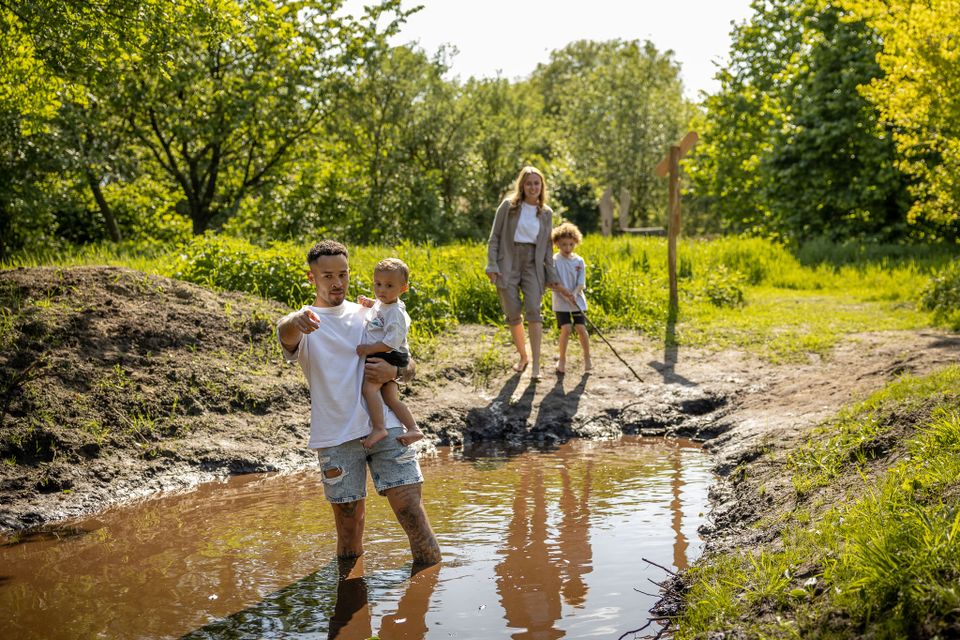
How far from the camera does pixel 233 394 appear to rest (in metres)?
8.12

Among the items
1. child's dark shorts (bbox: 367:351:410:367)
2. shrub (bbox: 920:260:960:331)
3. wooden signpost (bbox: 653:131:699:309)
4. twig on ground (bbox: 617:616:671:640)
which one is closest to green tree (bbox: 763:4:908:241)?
shrub (bbox: 920:260:960:331)

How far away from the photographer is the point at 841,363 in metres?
9.06

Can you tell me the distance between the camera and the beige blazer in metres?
9.42

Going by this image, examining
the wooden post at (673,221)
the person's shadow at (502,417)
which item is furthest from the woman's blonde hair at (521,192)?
the wooden post at (673,221)

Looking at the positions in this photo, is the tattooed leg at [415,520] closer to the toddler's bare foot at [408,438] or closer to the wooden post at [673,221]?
the toddler's bare foot at [408,438]

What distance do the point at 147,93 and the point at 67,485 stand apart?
11362 millimetres

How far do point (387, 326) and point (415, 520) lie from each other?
3.28 ft

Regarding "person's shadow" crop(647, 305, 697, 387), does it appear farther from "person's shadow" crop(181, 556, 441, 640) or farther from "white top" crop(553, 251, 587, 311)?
"person's shadow" crop(181, 556, 441, 640)

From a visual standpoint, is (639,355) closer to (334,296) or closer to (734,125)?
(334,296)

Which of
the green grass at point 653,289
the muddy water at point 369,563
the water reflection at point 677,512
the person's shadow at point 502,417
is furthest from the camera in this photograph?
the green grass at point 653,289

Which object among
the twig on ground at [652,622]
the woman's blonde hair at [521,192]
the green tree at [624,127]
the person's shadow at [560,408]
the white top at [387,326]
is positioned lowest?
the twig on ground at [652,622]

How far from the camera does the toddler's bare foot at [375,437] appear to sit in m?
4.52

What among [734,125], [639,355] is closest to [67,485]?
[639,355]

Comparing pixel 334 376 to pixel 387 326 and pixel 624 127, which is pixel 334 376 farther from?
pixel 624 127
